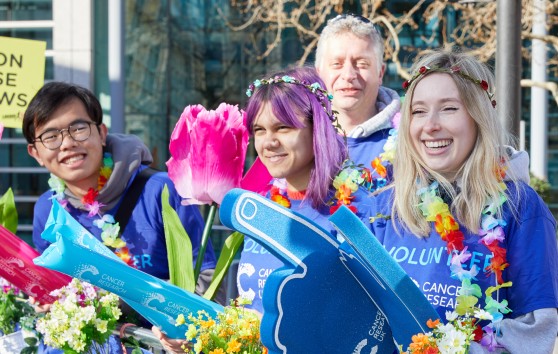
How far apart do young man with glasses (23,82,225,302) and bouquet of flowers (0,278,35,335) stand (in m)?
0.25

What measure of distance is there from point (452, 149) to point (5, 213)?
165cm

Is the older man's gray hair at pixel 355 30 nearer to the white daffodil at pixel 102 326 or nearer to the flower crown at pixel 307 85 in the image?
the flower crown at pixel 307 85

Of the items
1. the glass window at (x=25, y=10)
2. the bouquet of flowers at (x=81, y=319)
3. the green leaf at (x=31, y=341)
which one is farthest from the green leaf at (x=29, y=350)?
the glass window at (x=25, y=10)

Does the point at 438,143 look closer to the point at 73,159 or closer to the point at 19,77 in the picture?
the point at 73,159

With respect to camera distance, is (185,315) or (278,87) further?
(278,87)

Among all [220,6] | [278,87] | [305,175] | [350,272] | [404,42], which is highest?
[220,6]

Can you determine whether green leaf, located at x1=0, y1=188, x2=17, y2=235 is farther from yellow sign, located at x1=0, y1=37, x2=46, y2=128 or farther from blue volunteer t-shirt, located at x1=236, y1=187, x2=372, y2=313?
blue volunteer t-shirt, located at x1=236, y1=187, x2=372, y2=313

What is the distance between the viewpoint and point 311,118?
1.71 meters

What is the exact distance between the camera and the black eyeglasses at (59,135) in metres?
2.04

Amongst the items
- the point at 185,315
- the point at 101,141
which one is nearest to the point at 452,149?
the point at 185,315

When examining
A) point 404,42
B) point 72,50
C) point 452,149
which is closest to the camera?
point 452,149

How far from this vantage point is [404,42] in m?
8.68

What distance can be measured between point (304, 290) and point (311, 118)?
75 cm

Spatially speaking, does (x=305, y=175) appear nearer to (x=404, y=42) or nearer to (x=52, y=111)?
(x=52, y=111)
